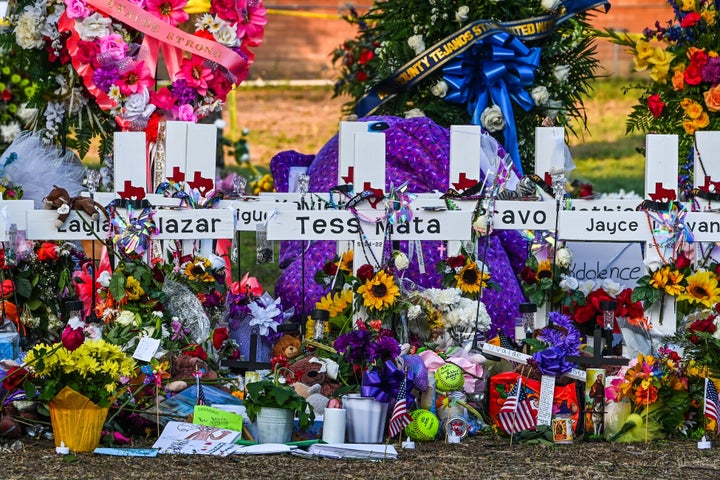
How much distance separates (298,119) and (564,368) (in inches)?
579

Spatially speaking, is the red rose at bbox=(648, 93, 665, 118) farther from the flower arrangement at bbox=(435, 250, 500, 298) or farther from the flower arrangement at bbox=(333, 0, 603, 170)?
the flower arrangement at bbox=(435, 250, 500, 298)

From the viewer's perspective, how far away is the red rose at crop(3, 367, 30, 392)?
5.25m

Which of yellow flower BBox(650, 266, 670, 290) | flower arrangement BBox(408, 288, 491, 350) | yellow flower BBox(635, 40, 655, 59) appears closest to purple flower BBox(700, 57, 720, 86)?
yellow flower BBox(635, 40, 655, 59)

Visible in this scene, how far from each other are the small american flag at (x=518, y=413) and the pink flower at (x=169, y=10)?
2831 millimetres

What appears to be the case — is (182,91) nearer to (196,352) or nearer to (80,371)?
(196,352)

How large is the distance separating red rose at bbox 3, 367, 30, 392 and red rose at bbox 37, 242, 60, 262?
3.20 ft

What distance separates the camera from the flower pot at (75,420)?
Answer: 4.96 metres

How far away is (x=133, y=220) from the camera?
587 cm

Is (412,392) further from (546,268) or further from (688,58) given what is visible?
(688,58)

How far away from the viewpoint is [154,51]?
7.10 metres

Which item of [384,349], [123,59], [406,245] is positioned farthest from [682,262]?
[123,59]

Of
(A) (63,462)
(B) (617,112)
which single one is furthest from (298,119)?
(A) (63,462)

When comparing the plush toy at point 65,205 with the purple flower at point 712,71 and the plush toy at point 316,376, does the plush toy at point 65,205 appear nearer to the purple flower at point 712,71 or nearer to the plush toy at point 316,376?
the plush toy at point 316,376

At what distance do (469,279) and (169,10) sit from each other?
7.24 ft
